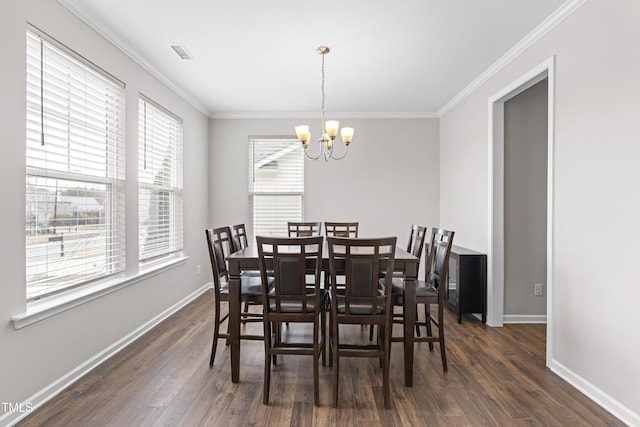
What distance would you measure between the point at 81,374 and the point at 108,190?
144 cm

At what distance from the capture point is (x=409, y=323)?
249 centimetres

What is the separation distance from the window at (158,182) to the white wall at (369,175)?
1113 millimetres

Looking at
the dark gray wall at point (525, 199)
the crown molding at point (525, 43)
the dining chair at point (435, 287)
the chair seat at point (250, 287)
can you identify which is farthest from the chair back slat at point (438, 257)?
the crown molding at point (525, 43)

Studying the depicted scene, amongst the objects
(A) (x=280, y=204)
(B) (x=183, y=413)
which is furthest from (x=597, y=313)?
(A) (x=280, y=204)

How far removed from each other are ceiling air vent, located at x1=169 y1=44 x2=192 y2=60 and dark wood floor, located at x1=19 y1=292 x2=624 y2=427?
2695 mm

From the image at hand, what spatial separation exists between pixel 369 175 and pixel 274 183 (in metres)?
1.48

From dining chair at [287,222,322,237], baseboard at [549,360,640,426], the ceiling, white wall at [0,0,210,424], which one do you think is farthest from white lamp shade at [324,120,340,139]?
baseboard at [549,360,640,426]

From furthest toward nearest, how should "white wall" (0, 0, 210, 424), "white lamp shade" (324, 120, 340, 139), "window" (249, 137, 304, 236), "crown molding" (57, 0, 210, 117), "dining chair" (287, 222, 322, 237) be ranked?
"window" (249, 137, 304, 236) < "dining chair" (287, 222, 322, 237) < "white lamp shade" (324, 120, 340, 139) < "crown molding" (57, 0, 210, 117) < "white wall" (0, 0, 210, 424)

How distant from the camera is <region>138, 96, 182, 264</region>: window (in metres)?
3.60

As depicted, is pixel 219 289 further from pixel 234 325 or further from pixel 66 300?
pixel 66 300

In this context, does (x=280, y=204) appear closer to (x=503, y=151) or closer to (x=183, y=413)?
(x=503, y=151)

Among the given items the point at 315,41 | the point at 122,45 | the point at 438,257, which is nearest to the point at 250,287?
the point at 438,257

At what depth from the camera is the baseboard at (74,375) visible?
2031 mm

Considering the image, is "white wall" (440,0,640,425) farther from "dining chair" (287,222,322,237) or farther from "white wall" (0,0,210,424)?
"white wall" (0,0,210,424)
